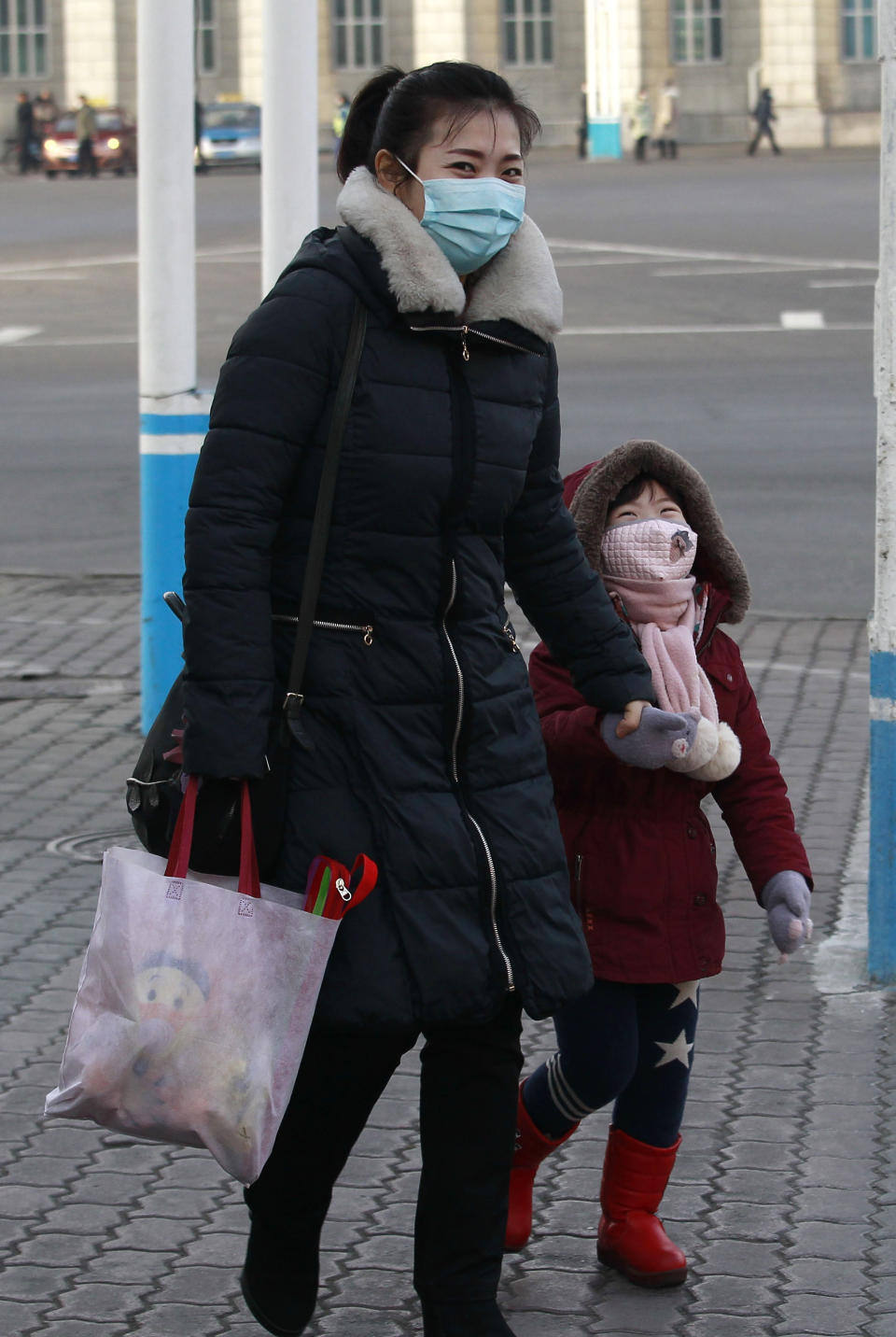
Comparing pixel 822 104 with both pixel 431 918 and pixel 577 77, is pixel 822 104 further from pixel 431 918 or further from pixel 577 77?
pixel 431 918

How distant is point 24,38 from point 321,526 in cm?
6367

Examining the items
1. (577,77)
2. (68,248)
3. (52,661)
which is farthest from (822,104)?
(52,661)

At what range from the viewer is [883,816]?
5086mm

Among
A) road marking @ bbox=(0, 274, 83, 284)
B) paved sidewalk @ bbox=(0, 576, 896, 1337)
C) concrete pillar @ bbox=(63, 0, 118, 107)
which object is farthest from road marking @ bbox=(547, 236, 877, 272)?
concrete pillar @ bbox=(63, 0, 118, 107)

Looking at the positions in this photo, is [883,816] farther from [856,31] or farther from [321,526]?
[856,31]

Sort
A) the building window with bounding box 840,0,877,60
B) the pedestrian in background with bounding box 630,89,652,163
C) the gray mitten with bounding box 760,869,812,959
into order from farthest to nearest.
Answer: the building window with bounding box 840,0,877,60
the pedestrian in background with bounding box 630,89,652,163
the gray mitten with bounding box 760,869,812,959

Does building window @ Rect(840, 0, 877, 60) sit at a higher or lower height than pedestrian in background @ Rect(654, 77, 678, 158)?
higher

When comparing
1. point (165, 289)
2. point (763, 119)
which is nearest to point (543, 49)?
point (763, 119)

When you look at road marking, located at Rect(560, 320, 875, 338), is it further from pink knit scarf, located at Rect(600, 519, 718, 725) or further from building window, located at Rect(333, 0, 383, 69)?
building window, located at Rect(333, 0, 383, 69)

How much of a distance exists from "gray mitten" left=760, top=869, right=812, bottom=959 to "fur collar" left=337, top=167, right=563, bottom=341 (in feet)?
3.19

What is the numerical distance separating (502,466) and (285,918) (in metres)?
0.71

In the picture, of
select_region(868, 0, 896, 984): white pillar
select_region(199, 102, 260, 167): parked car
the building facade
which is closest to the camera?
select_region(868, 0, 896, 984): white pillar

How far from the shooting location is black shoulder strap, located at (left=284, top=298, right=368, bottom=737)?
119 inches

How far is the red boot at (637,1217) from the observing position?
11.9 feet
